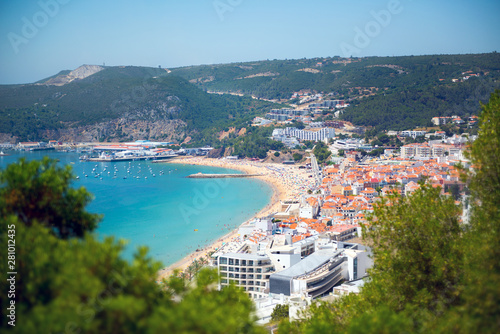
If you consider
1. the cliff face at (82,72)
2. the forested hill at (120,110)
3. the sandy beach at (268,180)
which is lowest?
the sandy beach at (268,180)

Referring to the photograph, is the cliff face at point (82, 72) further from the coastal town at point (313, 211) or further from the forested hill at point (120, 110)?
the coastal town at point (313, 211)

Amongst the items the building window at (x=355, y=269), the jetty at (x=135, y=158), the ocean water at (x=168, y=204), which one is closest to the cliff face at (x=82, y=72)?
the jetty at (x=135, y=158)

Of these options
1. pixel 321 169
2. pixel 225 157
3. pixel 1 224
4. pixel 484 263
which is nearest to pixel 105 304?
pixel 1 224

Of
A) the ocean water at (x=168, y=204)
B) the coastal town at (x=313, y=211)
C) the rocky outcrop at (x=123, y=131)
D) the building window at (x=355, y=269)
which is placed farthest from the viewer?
the rocky outcrop at (x=123, y=131)

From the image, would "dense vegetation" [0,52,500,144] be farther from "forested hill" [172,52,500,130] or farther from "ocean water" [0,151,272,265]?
"ocean water" [0,151,272,265]

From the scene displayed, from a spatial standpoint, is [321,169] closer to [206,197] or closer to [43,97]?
[206,197]

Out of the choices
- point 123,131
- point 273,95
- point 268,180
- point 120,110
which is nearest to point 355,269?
point 268,180
